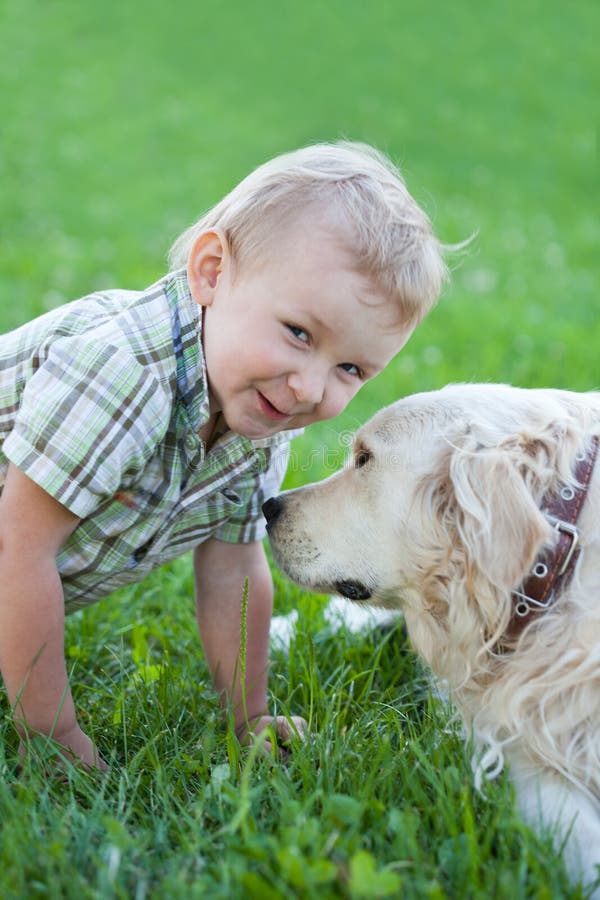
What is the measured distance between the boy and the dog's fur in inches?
10.3

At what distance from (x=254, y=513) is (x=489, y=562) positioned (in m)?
0.97

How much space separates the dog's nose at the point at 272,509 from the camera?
2920 millimetres

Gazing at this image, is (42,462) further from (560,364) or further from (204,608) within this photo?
(560,364)

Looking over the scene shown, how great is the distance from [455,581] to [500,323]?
4.59 metres

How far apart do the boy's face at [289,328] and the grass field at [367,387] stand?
0.81 meters

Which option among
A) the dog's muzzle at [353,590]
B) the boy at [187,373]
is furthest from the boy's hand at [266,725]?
the dog's muzzle at [353,590]

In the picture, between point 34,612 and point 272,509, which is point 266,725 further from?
point 34,612

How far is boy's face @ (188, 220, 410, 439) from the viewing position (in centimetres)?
251

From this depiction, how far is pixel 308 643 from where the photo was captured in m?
3.16

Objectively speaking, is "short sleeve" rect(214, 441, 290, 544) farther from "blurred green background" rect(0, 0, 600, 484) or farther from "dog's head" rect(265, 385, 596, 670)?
"blurred green background" rect(0, 0, 600, 484)

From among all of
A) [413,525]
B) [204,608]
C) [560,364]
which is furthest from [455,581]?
[560,364]

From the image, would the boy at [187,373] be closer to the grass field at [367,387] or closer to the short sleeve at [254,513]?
the short sleeve at [254,513]

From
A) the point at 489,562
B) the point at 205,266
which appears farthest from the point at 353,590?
the point at 205,266

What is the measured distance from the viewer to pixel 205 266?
2723 millimetres
